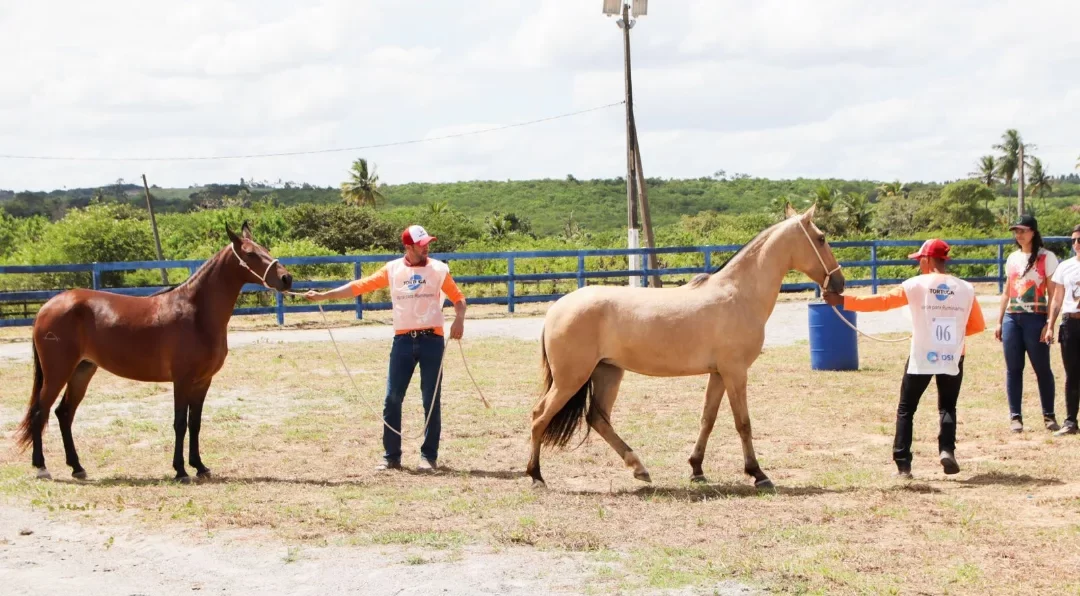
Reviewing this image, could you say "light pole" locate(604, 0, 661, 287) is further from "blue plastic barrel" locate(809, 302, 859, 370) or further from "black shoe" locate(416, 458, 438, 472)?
"black shoe" locate(416, 458, 438, 472)

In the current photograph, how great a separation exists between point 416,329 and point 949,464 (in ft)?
12.4

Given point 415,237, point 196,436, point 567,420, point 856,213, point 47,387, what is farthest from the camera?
point 856,213

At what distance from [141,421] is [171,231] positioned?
4854 cm

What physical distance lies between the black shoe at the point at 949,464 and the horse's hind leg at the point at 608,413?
1949 mm

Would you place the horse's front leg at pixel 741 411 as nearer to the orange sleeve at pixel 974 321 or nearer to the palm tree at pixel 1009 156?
the orange sleeve at pixel 974 321

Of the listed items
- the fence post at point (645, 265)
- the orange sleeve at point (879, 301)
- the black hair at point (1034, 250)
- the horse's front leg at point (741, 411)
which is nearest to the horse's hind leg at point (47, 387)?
the horse's front leg at point (741, 411)

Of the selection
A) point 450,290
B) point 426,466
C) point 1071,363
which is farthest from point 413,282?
point 1071,363

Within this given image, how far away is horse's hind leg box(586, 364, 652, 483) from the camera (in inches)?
291

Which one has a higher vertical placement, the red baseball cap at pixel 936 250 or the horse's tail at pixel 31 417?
the red baseball cap at pixel 936 250

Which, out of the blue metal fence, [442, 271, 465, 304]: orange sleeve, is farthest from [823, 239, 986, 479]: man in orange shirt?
the blue metal fence

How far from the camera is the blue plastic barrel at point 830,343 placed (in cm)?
1305

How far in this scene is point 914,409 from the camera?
7.38 meters

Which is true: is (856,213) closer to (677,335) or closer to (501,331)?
(501,331)

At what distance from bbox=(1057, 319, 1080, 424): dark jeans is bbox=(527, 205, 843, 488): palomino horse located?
2.66 metres
